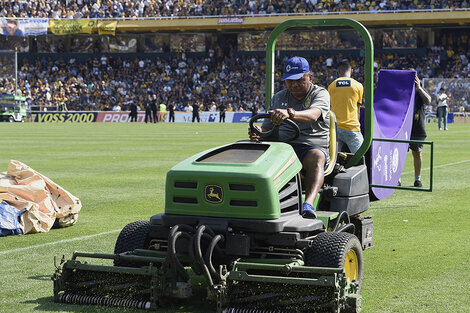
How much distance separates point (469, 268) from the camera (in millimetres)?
6570

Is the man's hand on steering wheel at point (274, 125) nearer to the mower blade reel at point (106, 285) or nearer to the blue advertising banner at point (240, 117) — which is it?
the mower blade reel at point (106, 285)

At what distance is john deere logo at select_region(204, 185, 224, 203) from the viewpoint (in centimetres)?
521

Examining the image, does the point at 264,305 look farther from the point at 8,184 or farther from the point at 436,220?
the point at 436,220

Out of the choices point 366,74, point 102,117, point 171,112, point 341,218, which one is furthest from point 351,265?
point 102,117

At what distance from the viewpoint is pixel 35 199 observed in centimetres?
828

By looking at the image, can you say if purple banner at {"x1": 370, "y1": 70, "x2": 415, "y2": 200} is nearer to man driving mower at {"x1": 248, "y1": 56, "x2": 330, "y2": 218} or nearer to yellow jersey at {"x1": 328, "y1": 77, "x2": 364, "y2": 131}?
yellow jersey at {"x1": 328, "y1": 77, "x2": 364, "y2": 131}

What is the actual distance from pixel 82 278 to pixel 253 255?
1172 millimetres

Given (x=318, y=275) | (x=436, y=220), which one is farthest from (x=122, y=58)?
(x=318, y=275)

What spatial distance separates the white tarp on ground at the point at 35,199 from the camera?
825 centimetres

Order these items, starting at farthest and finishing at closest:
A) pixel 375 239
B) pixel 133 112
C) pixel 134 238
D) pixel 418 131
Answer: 1. pixel 133 112
2. pixel 418 131
3. pixel 375 239
4. pixel 134 238

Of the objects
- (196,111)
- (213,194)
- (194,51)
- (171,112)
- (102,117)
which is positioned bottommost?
(102,117)

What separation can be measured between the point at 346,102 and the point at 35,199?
3965 millimetres

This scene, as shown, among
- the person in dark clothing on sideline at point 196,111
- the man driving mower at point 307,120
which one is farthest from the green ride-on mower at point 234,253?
the person in dark clothing on sideline at point 196,111

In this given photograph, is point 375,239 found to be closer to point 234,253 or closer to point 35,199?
point 234,253
